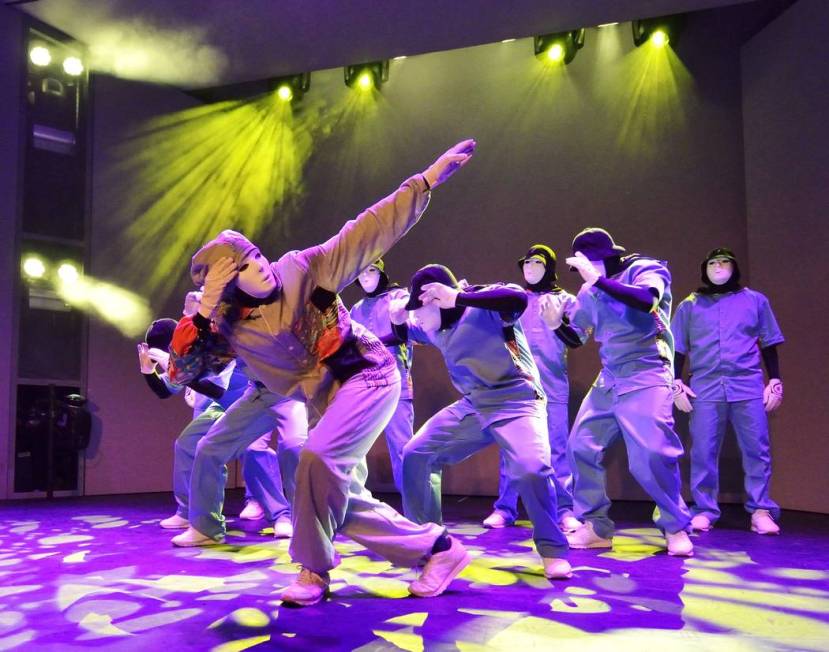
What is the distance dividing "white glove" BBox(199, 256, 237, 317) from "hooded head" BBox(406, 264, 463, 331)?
0.83 metres

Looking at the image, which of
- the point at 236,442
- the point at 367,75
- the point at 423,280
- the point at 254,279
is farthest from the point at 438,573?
the point at 367,75

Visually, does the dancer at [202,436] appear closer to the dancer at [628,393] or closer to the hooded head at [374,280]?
the hooded head at [374,280]

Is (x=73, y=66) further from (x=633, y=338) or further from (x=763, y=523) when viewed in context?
(x=763, y=523)

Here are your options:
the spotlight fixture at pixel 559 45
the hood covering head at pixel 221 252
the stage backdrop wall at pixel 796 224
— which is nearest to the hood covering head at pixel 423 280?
the hood covering head at pixel 221 252

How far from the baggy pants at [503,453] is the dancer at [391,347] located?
2.15 m

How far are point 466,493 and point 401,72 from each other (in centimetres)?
474

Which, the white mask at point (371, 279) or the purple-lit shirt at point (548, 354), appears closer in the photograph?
the purple-lit shirt at point (548, 354)

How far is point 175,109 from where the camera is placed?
321 inches

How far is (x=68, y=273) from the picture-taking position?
708 centimetres

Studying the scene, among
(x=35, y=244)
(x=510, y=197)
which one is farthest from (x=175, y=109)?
(x=510, y=197)

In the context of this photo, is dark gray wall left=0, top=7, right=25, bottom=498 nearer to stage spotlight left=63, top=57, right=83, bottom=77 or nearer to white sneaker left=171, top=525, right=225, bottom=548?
stage spotlight left=63, top=57, right=83, bottom=77

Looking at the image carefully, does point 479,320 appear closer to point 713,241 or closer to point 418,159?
point 713,241

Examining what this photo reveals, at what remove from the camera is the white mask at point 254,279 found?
273 cm

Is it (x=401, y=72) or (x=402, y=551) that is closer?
(x=402, y=551)
